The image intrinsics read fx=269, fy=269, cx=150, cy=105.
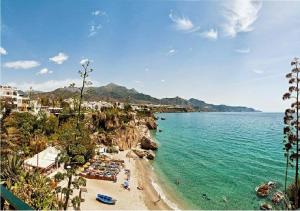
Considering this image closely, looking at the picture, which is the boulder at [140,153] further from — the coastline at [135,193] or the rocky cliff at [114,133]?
the coastline at [135,193]

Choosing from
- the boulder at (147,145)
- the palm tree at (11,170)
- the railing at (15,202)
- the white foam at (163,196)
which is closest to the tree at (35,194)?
the palm tree at (11,170)

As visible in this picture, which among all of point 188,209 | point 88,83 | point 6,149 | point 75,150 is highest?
point 88,83

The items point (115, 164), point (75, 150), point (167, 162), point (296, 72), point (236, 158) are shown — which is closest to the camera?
point (75, 150)

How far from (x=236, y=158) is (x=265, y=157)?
544cm

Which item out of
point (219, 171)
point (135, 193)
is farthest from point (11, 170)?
point (219, 171)

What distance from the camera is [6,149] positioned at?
21.8 m

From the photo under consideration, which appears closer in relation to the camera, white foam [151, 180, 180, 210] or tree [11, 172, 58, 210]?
tree [11, 172, 58, 210]

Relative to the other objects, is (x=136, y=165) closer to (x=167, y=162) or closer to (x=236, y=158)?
(x=167, y=162)

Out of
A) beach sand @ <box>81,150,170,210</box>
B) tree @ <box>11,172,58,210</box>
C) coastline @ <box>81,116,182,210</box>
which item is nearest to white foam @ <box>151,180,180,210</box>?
coastline @ <box>81,116,182,210</box>

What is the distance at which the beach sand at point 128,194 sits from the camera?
75.8 ft

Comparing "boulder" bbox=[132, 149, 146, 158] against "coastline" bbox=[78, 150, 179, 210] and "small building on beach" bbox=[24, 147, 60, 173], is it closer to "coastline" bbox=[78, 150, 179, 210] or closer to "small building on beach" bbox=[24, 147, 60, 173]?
"coastline" bbox=[78, 150, 179, 210]

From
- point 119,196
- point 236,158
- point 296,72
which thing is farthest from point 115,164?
point 296,72

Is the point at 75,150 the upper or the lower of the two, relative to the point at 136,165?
upper

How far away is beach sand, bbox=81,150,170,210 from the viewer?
23094 mm
